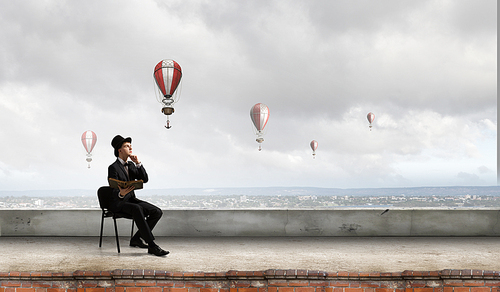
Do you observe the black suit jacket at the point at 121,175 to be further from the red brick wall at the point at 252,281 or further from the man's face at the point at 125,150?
the red brick wall at the point at 252,281

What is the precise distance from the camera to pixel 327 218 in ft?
17.8

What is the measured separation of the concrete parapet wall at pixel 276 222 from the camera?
17.6 feet

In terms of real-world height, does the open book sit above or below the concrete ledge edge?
above

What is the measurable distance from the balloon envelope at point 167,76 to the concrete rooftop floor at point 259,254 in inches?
164

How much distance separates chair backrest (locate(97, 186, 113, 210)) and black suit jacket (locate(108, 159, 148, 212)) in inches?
2.4

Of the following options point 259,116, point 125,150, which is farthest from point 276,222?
point 259,116

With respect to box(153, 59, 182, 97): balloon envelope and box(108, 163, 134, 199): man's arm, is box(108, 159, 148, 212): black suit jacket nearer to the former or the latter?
box(108, 163, 134, 199): man's arm

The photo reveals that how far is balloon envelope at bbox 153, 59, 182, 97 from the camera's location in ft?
27.1

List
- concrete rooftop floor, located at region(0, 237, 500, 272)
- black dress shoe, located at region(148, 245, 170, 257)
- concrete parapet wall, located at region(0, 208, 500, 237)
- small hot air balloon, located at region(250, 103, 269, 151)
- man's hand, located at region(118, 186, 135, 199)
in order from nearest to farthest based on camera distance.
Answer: concrete rooftop floor, located at region(0, 237, 500, 272) < black dress shoe, located at region(148, 245, 170, 257) < man's hand, located at region(118, 186, 135, 199) < concrete parapet wall, located at region(0, 208, 500, 237) < small hot air balloon, located at region(250, 103, 269, 151)

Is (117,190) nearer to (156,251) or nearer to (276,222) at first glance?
(156,251)

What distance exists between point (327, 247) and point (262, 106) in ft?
30.9

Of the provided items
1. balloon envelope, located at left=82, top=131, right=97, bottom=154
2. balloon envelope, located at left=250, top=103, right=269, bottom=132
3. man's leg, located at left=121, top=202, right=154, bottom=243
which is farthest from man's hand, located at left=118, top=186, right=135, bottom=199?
balloon envelope, located at left=82, top=131, right=97, bottom=154

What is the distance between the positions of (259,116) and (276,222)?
8267 mm

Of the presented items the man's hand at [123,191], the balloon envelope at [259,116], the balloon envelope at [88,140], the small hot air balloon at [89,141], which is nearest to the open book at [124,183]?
the man's hand at [123,191]
